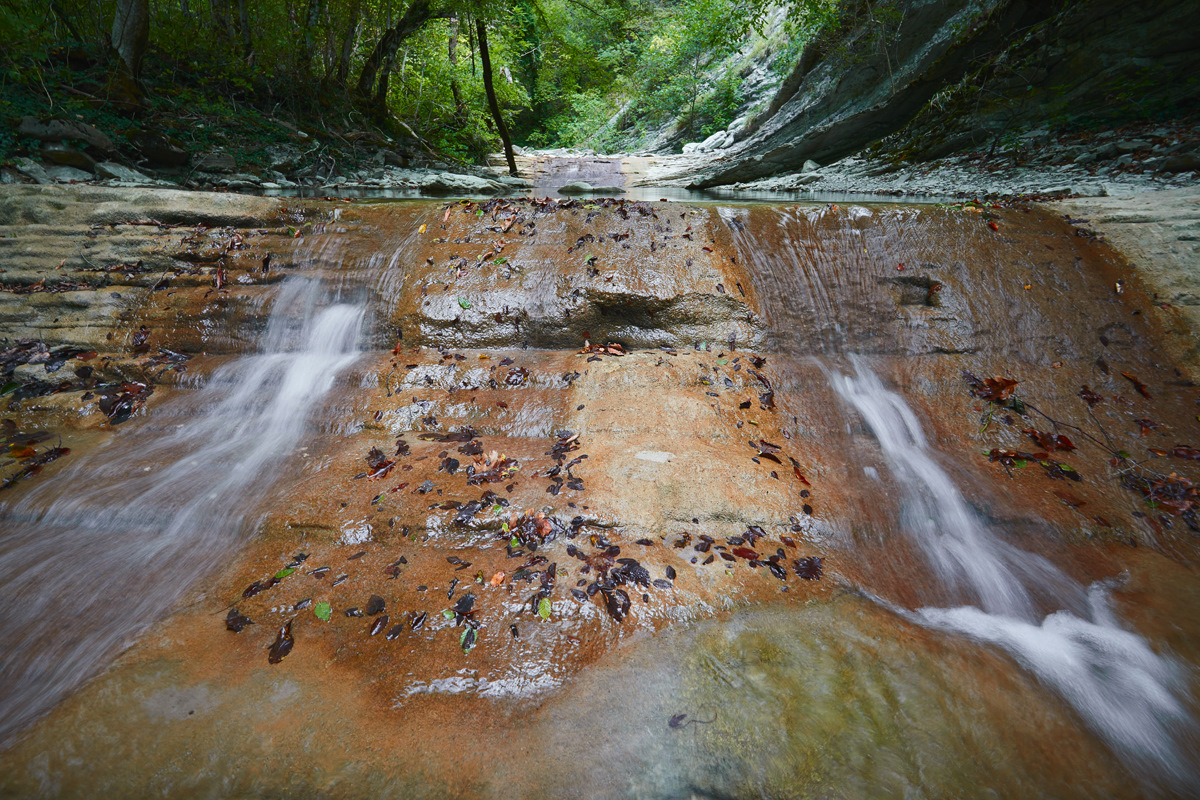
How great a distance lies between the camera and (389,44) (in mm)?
11922

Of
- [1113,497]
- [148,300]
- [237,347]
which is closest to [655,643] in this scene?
[1113,497]

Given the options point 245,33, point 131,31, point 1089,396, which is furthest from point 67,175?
point 1089,396

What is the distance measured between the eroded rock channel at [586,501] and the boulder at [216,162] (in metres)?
4.07

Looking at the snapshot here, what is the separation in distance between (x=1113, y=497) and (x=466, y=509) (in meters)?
4.10

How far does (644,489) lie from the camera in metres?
3.02

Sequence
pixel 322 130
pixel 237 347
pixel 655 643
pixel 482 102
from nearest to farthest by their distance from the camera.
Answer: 1. pixel 655 643
2. pixel 237 347
3. pixel 322 130
4. pixel 482 102

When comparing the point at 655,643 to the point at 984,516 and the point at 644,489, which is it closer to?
the point at 644,489

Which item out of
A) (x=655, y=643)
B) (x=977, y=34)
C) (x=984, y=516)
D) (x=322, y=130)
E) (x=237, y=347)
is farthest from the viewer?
(x=322, y=130)

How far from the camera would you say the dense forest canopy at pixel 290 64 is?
315 inches

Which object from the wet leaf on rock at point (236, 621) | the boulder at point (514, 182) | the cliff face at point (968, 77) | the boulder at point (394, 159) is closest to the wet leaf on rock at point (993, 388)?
the wet leaf on rock at point (236, 621)

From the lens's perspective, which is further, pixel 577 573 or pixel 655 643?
pixel 577 573

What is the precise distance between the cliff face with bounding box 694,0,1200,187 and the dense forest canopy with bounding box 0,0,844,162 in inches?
55.2

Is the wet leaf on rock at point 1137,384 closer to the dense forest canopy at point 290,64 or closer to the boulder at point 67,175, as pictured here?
the dense forest canopy at point 290,64

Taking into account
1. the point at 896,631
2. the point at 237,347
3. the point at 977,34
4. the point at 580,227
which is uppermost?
the point at 977,34
